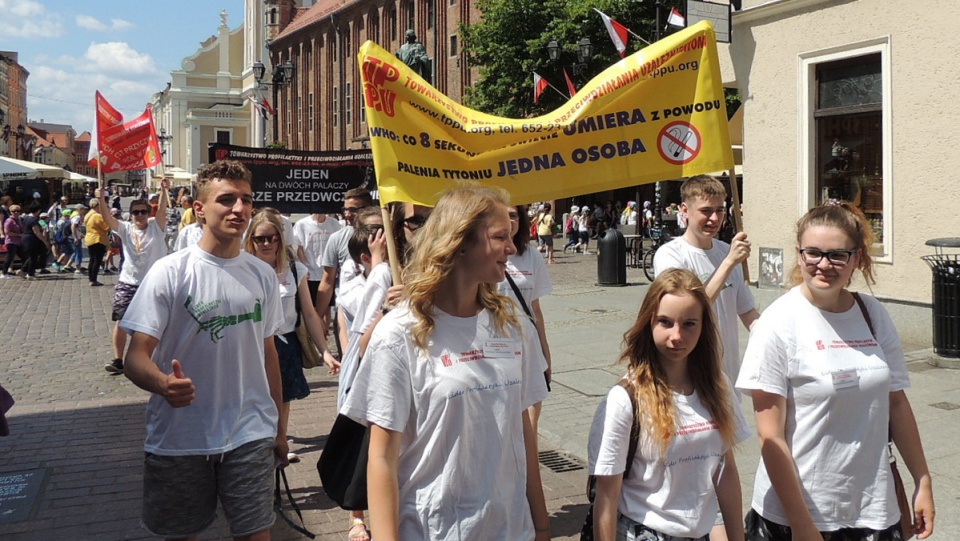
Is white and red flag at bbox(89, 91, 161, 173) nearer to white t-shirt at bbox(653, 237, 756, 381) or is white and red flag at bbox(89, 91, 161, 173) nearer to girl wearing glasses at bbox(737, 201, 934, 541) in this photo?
white t-shirt at bbox(653, 237, 756, 381)

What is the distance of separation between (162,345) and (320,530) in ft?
6.08

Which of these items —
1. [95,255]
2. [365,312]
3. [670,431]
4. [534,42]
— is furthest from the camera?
[534,42]

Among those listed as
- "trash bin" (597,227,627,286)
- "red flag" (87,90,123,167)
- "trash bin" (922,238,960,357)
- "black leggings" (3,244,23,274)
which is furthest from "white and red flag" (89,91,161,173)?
"black leggings" (3,244,23,274)

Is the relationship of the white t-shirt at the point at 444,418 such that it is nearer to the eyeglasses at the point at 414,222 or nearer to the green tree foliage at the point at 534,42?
the eyeglasses at the point at 414,222

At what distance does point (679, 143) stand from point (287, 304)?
292cm

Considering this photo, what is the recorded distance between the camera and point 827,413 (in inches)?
121

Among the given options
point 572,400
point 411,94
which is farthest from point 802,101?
point 411,94

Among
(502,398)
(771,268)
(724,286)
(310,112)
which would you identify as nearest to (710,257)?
(724,286)

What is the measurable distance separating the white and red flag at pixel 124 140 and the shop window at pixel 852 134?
27.7ft

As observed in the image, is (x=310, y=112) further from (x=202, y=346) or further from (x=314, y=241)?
(x=202, y=346)

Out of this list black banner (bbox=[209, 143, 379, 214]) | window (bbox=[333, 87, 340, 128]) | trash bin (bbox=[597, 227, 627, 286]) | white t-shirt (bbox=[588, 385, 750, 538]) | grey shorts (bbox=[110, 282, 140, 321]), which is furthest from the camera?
window (bbox=[333, 87, 340, 128])

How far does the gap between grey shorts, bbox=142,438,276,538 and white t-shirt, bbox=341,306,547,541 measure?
4.38ft

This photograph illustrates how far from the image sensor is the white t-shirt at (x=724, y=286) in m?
4.86

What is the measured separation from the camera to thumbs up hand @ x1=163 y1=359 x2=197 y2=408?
3.46 meters
